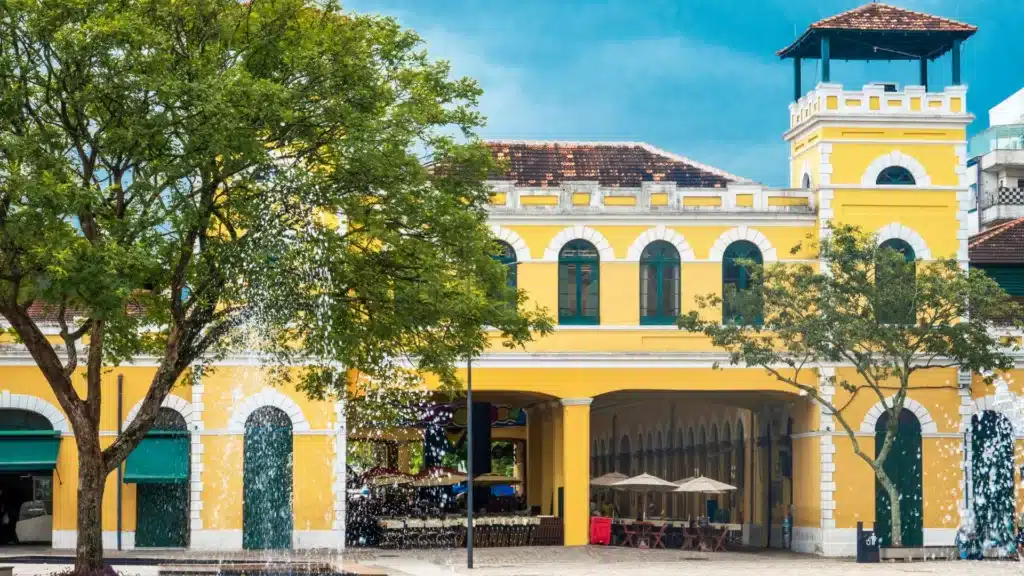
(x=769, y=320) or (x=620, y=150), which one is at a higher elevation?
(x=620, y=150)

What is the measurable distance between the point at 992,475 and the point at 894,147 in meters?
9.09

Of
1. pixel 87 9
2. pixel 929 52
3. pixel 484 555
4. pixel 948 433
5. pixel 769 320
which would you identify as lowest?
pixel 484 555

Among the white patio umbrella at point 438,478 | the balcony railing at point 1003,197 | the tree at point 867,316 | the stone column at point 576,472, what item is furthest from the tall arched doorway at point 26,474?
the balcony railing at point 1003,197

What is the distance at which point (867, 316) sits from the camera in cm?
4119

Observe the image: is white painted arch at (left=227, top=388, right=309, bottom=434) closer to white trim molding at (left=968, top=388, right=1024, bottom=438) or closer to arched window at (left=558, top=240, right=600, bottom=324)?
arched window at (left=558, top=240, right=600, bottom=324)

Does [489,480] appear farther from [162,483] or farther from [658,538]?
[162,483]

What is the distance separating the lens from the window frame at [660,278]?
44.3 meters

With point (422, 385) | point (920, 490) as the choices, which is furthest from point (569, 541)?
point (920, 490)

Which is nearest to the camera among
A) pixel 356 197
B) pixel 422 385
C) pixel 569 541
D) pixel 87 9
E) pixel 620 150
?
pixel 87 9

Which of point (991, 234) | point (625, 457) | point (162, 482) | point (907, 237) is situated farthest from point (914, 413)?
point (625, 457)

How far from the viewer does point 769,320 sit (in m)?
41.5

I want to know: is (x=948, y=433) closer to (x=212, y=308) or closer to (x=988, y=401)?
(x=988, y=401)

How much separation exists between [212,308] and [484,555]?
15.2m

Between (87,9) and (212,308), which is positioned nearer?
(87,9)
